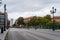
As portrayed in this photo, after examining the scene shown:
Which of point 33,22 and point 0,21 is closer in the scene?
point 0,21

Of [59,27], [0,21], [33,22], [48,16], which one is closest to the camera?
[59,27]

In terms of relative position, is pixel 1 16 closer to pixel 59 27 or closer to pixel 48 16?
pixel 48 16

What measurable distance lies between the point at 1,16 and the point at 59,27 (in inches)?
2527

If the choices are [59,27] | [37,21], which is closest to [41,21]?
[37,21]

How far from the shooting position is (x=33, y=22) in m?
149

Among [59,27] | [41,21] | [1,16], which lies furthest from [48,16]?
[59,27]

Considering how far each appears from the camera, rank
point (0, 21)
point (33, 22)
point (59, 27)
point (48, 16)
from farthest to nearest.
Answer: point (48, 16) < point (33, 22) < point (0, 21) < point (59, 27)

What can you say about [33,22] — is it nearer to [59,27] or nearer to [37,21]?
[37,21]

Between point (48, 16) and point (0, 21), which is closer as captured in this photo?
point (0, 21)

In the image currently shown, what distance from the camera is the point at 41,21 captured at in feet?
481

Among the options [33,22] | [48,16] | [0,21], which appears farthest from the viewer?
[48,16]

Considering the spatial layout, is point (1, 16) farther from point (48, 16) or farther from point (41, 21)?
point (48, 16)

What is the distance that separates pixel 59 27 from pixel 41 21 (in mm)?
57487

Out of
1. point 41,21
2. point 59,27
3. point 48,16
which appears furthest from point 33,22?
point 59,27
